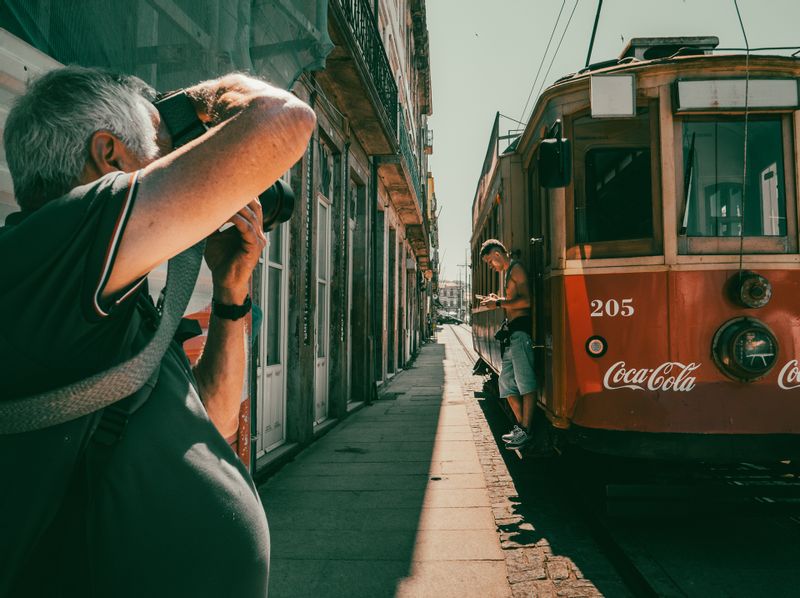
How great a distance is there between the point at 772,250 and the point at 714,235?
1.22 ft

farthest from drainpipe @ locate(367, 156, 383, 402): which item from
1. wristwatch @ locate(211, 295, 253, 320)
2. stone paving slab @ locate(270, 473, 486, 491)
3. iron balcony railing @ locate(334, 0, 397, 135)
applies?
wristwatch @ locate(211, 295, 253, 320)

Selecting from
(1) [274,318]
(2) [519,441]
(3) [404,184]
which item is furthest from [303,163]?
(3) [404,184]

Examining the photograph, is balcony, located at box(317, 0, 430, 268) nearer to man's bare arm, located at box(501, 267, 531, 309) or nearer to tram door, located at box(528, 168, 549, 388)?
tram door, located at box(528, 168, 549, 388)

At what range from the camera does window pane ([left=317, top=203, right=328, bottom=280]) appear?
28.2 ft

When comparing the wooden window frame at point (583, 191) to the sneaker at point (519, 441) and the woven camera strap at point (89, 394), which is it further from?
the woven camera strap at point (89, 394)

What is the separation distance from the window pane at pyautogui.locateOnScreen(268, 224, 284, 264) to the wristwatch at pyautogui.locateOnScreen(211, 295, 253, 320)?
5.18 meters

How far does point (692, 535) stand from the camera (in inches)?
168

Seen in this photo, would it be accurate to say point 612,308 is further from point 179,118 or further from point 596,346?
point 179,118

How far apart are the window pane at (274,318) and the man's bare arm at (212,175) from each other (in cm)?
571

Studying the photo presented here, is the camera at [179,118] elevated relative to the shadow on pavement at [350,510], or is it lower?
elevated

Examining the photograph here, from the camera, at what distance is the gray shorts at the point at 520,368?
537cm

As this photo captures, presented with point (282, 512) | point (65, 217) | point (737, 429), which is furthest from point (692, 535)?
point (65, 217)

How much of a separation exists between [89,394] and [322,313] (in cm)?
821

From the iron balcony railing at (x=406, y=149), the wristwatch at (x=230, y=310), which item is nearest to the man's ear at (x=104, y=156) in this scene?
the wristwatch at (x=230, y=310)
